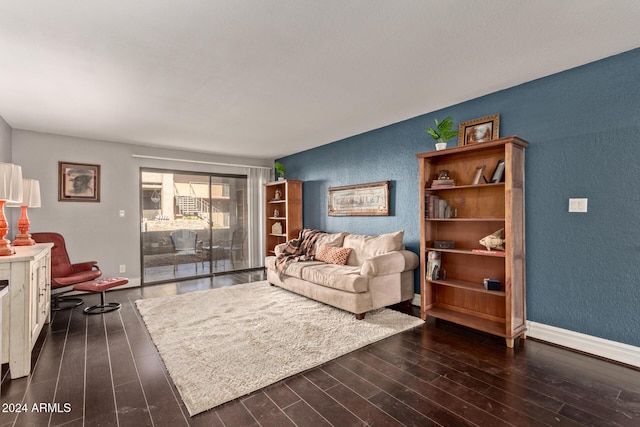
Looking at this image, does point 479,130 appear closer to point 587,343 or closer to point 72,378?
point 587,343

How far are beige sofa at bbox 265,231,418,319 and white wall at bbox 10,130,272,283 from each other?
9.09 feet

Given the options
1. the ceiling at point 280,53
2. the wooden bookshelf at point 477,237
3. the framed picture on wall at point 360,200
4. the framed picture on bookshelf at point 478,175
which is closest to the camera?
the ceiling at point 280,53

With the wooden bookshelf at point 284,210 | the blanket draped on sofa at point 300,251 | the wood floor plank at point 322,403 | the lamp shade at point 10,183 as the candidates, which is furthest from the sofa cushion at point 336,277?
the lamp shade at point 10,183

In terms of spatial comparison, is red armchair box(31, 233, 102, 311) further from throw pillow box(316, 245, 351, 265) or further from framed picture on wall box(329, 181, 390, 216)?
framed picture on wall box(329, 181, 390, 216)

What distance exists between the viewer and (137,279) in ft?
17.4

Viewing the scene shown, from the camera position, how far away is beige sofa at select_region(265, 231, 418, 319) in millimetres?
3479

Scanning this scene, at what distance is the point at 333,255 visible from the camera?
14.7 ft

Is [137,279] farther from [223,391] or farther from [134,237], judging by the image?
[223,391]

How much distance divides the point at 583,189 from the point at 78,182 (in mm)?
6506

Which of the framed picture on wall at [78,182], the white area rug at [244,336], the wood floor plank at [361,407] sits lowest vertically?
the wood floor plank at [361,407]

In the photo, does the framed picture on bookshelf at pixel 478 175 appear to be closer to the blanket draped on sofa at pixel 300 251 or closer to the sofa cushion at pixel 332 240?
the sofa cushion at pixel 332 240

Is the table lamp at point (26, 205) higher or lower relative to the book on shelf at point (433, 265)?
higher

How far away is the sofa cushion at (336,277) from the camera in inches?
135

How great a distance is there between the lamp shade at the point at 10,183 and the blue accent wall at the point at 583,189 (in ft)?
14.8
